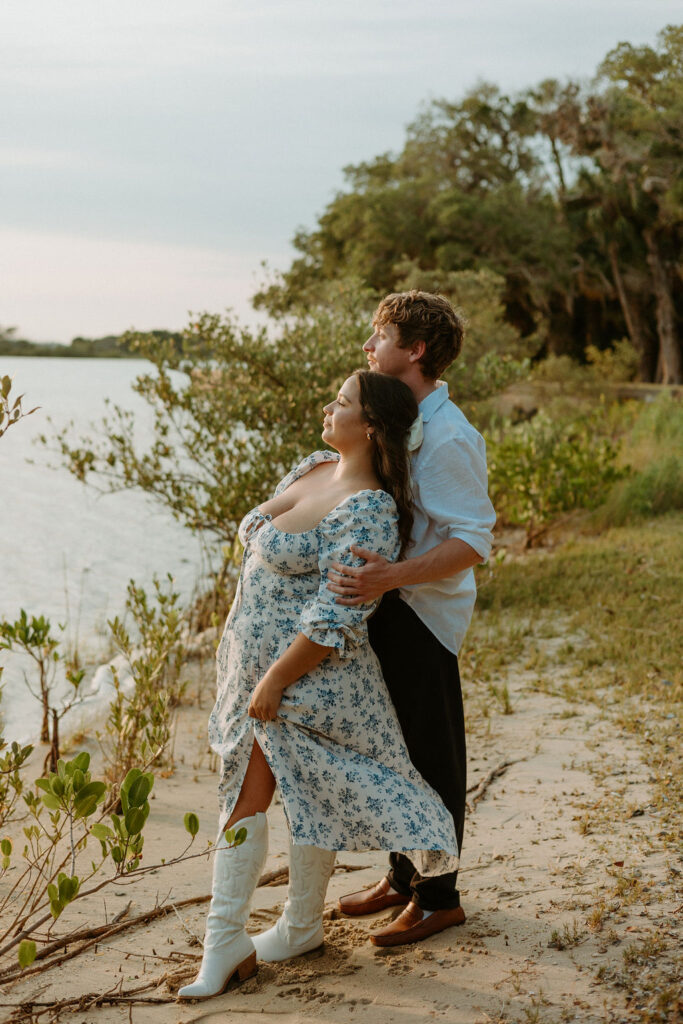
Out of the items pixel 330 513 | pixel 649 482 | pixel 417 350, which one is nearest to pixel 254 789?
pixel 330 513

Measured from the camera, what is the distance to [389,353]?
10.2 feet

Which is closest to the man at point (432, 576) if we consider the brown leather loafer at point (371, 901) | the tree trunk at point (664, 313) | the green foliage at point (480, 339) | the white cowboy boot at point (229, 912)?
the brown leather loafer at point (371, 901)

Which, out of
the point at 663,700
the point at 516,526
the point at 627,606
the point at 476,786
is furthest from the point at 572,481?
the point at 476,786

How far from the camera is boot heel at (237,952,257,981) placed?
9.67 feet

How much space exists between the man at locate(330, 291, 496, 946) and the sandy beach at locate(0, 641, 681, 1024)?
0.25m

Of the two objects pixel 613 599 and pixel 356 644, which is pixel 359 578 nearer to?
pixel 356 644

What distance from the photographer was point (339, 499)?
2.91 m

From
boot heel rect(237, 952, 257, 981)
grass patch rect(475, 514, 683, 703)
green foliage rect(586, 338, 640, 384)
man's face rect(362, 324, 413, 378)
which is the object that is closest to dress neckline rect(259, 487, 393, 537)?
man's face rect(362, 324, 413, 378)

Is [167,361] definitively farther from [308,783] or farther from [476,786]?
[308,783]

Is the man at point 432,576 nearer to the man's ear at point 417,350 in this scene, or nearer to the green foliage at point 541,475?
the man's ear at point 417,350

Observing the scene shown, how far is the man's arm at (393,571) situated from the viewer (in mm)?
2791

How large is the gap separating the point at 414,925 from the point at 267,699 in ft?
3.27

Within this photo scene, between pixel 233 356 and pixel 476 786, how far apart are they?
15.7ft

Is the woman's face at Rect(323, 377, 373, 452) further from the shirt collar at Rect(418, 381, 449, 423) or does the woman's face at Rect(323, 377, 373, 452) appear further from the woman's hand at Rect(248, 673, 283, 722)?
the woman's hand at Rect(248, 673, 283, 722)
